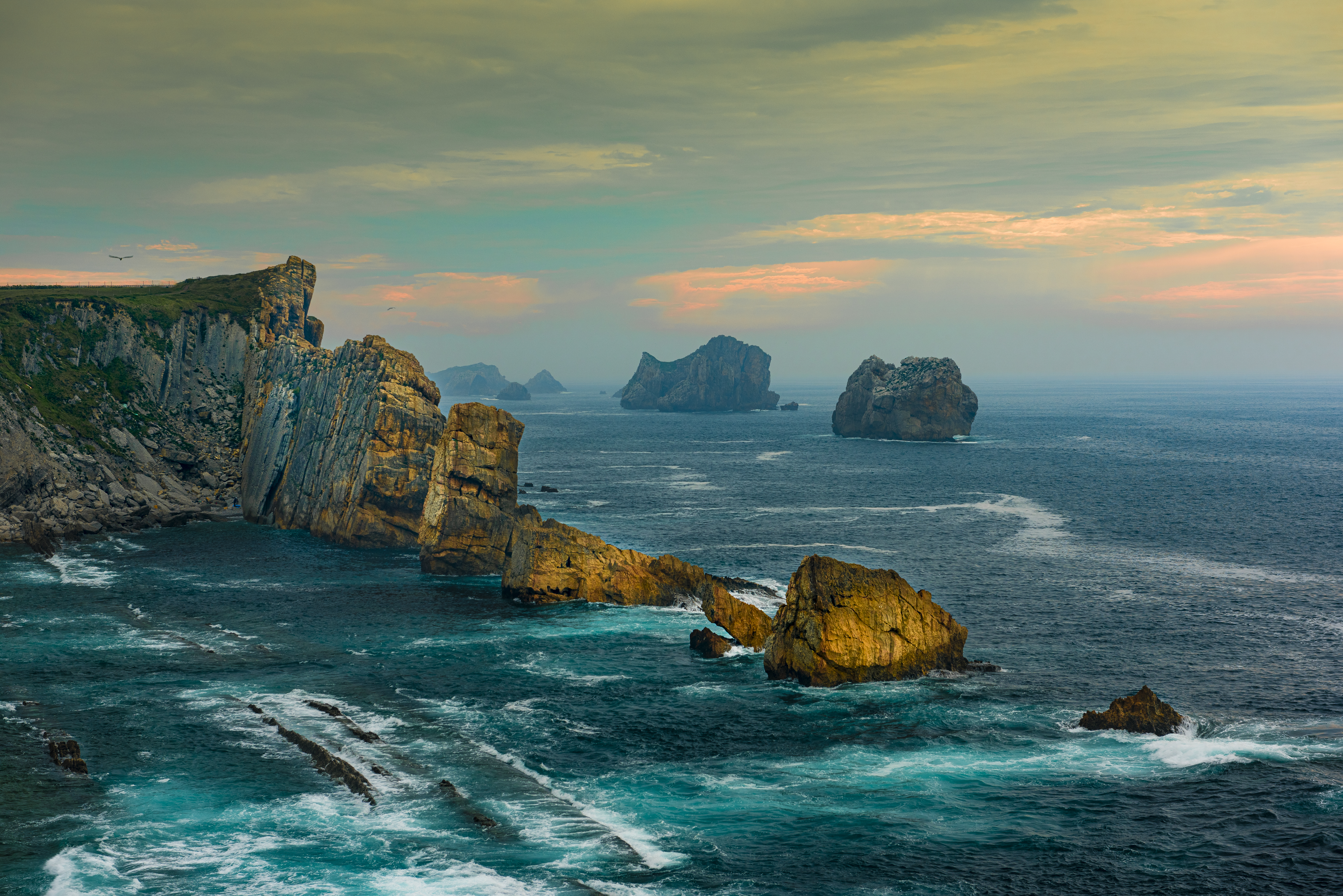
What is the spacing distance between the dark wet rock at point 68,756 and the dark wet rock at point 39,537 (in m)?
61.1

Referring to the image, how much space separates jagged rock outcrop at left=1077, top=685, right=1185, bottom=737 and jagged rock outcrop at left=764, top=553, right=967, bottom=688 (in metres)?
11.4

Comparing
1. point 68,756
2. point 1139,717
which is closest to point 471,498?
point 68,756

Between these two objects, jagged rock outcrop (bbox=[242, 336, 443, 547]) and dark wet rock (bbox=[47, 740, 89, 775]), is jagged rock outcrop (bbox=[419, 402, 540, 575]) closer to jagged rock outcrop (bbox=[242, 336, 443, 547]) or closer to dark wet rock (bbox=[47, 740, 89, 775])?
jagged rock outcrop (bbox=[242, 336, 443, 547])

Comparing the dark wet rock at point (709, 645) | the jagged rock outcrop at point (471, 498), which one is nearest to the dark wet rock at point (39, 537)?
the jagged rock outcrop at point (471, 498)

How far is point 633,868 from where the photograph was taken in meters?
38.3

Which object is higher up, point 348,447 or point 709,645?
point 348,447

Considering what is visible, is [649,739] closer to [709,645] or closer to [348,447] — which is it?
[709,645]

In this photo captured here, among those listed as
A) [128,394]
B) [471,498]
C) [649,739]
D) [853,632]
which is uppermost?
[128,394]

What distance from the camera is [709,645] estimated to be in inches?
2670

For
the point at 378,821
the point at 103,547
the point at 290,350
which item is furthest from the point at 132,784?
the point at 290,350

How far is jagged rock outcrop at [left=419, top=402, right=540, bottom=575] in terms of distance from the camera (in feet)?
316

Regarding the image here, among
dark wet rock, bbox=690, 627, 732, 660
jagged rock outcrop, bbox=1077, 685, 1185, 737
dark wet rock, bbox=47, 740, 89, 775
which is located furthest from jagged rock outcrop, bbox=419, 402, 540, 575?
jagged rock outcrop, bbox=1077, 685, 1185, 737

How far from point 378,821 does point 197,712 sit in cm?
2042

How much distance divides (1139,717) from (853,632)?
17.2 m
